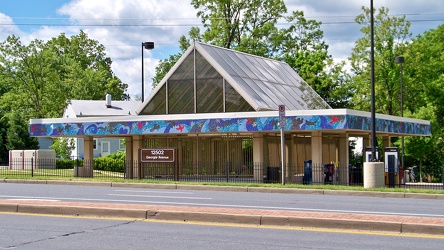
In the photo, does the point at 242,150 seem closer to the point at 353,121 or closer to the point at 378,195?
the point at 353,121

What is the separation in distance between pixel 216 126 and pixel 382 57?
2089 cm

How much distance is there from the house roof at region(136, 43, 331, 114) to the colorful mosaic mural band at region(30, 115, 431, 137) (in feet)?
6.50

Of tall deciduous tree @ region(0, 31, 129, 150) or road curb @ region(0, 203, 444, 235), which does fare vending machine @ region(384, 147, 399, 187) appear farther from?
tall deciduous tree @ region(0, 31, 129, 150)

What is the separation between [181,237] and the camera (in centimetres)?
1191

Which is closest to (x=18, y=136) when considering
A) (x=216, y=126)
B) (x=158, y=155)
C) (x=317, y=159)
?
(x=158, y=155)

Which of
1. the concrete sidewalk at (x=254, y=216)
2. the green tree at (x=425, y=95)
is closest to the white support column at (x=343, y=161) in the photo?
the green tree at (x=425, y=95)

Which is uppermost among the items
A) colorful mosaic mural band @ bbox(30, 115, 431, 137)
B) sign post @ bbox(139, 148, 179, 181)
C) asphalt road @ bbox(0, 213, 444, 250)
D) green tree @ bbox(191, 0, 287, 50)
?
green tree @ bbox(191, 0, 287, 50)

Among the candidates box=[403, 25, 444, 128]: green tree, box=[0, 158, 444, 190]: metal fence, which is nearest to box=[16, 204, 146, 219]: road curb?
box=[0, 158, 444, 190]: metal fence

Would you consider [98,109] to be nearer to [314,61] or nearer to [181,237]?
[314,61]

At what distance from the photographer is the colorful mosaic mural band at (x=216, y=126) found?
104 feet

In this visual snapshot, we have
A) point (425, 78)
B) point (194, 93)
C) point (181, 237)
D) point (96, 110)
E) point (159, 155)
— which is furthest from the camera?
point (96, 110)

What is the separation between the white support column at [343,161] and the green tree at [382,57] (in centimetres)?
1537

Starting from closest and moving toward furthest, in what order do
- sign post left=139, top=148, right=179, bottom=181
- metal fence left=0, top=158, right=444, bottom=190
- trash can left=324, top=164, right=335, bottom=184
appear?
1. sign post left=139, top=148, right=179, bottom=181
2. metal fence left=0, top=158, right=444, bottom=190
3. trash can left=324, top=164, right=335, bottom=184

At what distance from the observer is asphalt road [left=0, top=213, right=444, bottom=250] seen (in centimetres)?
1102
